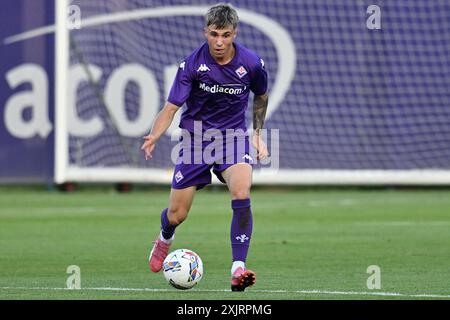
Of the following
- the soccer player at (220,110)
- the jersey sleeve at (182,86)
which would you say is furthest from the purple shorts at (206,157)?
the jersey sleeve at (182,86)

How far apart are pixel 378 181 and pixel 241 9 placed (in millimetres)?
5198

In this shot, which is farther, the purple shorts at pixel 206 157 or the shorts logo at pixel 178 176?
the shorts logo at pixel 178 176

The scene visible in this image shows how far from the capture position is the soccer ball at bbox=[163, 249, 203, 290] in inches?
345

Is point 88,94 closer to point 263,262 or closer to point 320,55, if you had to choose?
point 320,55

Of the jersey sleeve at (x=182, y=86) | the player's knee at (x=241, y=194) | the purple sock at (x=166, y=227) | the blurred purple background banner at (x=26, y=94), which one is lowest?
the player's knee at (x=241, y=194)

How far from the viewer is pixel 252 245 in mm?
13102

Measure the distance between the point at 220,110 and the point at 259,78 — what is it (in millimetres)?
408

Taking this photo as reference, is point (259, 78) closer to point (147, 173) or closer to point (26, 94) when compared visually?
point (147, 173)

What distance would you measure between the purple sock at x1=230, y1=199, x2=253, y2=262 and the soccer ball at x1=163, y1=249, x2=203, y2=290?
1.08 ft

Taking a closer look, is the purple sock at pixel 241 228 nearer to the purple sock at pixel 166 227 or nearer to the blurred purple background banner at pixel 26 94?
the purple sock at pixel 166 227

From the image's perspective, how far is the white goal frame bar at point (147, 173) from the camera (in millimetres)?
18891

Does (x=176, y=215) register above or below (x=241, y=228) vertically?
above

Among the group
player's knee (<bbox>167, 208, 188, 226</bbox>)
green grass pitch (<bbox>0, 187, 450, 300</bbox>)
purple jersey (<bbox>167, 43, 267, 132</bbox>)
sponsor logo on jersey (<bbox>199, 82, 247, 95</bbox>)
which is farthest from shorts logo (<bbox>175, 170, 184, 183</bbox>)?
green grass pitch (<bbox>0, 187, 450, 300</bbox>)

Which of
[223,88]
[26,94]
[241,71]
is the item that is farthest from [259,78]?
[26,94]
